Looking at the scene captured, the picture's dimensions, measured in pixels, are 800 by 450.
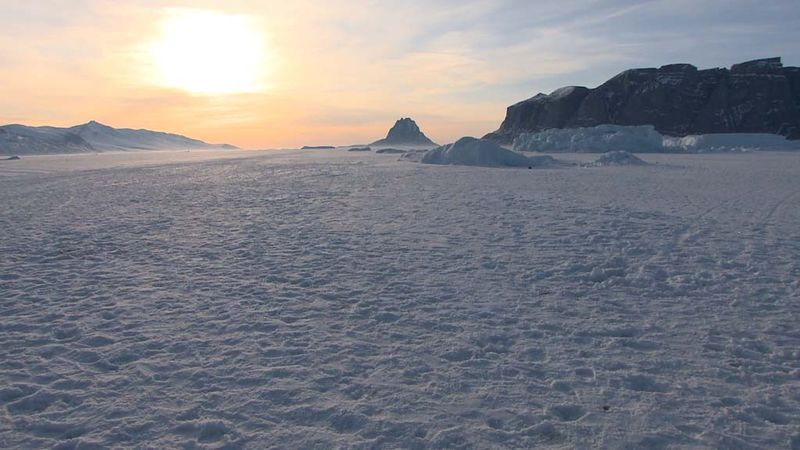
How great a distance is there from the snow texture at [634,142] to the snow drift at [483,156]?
92.8 ft

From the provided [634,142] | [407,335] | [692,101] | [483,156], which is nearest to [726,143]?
[634,142]

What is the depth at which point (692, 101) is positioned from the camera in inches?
4764

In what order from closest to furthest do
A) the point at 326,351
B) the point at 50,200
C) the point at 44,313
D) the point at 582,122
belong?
1. the point at 326,351
2. the point at 44,313
3. the point at 50,200
4. the point at 582,122

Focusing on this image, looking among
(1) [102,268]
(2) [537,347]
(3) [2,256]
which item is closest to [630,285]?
(2) [537,347]

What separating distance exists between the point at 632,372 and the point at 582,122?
457ft

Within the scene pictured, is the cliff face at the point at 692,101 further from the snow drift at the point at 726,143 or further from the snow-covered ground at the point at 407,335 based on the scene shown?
the snow-covered ground at the point at 407,335

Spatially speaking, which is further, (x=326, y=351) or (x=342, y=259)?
(x=342, y=259)

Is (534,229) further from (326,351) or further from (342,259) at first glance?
(326,351)

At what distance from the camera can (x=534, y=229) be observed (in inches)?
509

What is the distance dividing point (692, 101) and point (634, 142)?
65417 mm

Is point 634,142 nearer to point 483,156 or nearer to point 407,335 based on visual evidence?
point 483,156

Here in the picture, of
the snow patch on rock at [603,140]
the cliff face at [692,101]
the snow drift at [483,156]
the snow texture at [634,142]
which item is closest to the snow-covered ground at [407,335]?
the snow drift at [483,156]

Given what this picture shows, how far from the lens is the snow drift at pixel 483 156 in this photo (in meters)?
41.3

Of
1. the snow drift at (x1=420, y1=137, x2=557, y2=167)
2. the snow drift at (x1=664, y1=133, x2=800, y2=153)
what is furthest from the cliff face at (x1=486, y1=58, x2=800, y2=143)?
the snow drift at (x1=420, y1=137, x2=557, y2=167)
